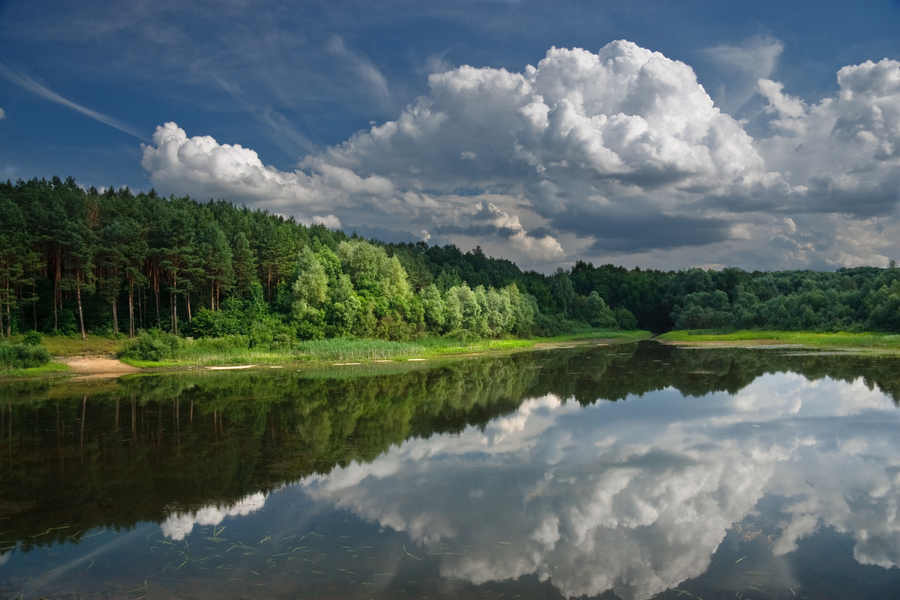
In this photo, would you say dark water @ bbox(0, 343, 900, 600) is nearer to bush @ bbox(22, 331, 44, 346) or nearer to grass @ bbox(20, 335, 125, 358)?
bush @ bbox(22, 331, 44, 346)

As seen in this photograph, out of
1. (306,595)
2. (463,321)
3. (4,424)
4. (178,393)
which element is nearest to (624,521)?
(306,595)

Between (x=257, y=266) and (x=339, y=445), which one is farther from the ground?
(x=257, y=266)

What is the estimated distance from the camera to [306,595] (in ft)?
26.2

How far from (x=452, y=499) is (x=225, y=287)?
54.6 metres

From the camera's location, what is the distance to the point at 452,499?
12219 mm

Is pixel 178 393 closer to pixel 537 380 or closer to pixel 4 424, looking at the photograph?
pixel 4 424

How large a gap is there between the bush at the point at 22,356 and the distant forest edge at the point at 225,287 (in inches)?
434

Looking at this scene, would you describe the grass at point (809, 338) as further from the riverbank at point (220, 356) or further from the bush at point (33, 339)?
the bush at point (33, 339)

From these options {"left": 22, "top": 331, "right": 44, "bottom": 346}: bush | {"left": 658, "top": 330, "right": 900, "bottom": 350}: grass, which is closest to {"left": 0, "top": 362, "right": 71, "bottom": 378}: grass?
{"left": 22, "top": 331, "right": 44, "bottom": 346}: bush

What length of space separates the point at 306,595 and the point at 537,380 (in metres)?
28.7

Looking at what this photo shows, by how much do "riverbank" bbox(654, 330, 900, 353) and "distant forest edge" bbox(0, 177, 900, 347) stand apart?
3.02 m

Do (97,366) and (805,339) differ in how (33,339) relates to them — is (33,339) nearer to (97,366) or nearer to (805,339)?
(97,366)

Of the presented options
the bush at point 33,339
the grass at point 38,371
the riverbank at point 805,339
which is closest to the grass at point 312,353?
the grass at point 38,371

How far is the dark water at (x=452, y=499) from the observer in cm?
856
